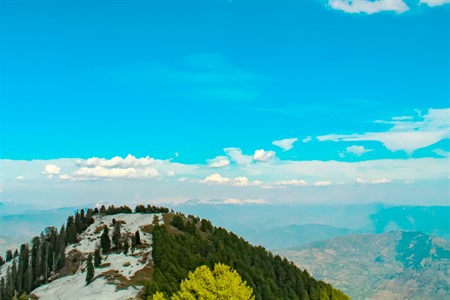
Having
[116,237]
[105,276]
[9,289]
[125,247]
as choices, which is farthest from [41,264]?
[105,276]

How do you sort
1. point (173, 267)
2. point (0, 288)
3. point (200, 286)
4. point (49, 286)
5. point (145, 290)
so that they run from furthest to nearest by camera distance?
point (0, 288), point (49, 286), point (173, 267), point (145, 290), point (200, 286)

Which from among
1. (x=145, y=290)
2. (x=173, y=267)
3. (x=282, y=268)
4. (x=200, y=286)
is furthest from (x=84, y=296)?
(x=282, y=268)

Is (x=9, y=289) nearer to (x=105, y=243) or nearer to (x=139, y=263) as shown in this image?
(x=105, y=243)

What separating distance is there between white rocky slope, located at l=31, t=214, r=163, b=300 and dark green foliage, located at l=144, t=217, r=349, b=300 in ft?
17.3

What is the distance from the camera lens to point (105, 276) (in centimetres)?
13538

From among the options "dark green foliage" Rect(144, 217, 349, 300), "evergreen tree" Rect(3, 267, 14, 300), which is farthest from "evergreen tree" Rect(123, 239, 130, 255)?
"evergreen tree" Rect(3, 267, 14, 300)

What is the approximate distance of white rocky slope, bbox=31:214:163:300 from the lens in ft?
408

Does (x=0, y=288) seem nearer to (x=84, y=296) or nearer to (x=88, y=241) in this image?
(x=88, y=241)

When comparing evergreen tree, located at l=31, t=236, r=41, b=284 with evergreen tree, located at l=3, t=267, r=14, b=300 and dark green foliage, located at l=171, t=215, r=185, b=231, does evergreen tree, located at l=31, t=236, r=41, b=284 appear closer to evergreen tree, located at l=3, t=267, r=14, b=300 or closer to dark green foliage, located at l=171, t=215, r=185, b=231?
evergreen tree, located at l=3, t=267, r=14, b=300

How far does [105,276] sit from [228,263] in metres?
41.5

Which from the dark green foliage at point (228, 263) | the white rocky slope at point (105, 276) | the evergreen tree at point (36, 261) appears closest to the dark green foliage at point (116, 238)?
the white rocky slope at point (105, 276)

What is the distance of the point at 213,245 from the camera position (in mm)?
166375

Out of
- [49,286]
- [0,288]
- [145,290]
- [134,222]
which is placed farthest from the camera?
[134,222]

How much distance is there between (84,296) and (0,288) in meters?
58.5
